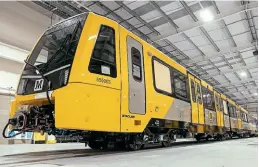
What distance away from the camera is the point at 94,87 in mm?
3549

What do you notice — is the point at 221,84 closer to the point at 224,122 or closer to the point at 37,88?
the point at 224,122

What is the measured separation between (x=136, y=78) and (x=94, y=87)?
3.91 feet

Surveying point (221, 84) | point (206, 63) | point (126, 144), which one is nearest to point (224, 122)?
point (206, 63)

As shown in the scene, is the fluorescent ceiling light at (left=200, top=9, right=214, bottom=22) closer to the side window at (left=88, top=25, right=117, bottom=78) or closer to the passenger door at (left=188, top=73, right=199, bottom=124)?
the passenger door at (left=188, top=73, right=199, bottom=124)

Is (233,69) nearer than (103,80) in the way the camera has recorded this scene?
No

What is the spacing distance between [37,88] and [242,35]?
430 inches

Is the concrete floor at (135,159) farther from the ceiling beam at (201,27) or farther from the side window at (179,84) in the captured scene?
the ceiling beam at (201,27)

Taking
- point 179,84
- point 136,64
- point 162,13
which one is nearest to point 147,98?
point 136,64

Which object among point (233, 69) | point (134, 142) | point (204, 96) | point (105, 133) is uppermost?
point (233, 69)

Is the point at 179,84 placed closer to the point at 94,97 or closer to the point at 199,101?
the point at 199,101

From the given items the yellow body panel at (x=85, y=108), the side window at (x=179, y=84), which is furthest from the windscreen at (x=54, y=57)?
the side window at (x=179, y=84)

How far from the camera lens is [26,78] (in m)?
4.14

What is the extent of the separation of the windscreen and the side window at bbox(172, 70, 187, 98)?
313 cm

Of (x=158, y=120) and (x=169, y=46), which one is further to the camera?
(x=169, y=46)
